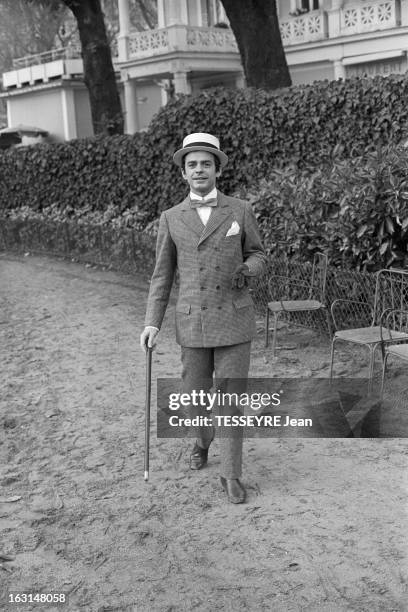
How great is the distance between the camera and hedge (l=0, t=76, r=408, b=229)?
11391 mm

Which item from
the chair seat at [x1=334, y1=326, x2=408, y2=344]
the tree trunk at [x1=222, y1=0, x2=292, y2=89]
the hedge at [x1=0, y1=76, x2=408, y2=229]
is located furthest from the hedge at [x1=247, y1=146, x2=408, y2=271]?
the tree trunk at [x1=222, y1=0, x2=292, y2=89]

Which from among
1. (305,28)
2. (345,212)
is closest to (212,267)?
(345,212)

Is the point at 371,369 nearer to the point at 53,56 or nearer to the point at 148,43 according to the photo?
the point at 148,43

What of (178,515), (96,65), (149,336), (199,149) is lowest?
(178,515)

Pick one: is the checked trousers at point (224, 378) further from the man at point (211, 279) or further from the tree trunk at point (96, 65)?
the tree trunk at point (96, 65)

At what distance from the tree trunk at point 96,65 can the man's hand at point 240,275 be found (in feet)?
50.5

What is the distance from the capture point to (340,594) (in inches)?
157

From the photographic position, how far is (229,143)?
13805 millimetres

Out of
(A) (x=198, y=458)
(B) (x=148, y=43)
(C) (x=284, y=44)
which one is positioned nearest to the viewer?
(A) (x=198, y=458)

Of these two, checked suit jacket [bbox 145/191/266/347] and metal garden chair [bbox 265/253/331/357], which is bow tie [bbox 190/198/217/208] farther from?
metal garden chair [bbox 265/253/331/357]

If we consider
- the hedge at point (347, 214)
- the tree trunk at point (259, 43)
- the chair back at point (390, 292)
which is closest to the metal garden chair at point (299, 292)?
the hedge at point (347, 214)

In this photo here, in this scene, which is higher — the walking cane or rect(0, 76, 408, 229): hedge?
rect(0, 76, 408, 229): hedge

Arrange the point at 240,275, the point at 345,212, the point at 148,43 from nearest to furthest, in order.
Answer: the point at 240,275, the point at 345,212, the point at 148,43

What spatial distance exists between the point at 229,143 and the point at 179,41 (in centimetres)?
1446
